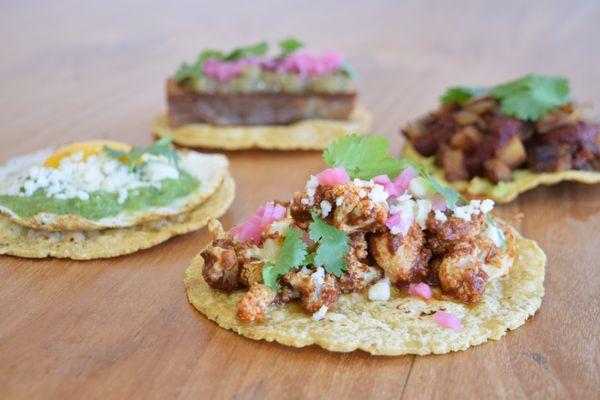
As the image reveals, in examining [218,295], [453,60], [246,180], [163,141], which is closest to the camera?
[218,295]

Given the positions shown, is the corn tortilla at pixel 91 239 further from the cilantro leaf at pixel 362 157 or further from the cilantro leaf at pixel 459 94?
the cilantro leaf at pixel 459 94

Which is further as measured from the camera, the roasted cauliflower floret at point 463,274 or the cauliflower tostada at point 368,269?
the roasted cauliflower floret at point 463,274

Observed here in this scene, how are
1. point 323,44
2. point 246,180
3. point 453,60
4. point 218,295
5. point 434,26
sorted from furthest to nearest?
1. point 434,26
2. point 323,44
3. point 453,60
4. point 246,180
5. point 218,295

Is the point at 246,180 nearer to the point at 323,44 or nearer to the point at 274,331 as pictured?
the point at 274,331

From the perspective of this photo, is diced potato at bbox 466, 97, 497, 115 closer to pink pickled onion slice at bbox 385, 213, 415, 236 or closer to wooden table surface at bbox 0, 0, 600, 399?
wooden table surface at bbox 0, 0, 600, 399

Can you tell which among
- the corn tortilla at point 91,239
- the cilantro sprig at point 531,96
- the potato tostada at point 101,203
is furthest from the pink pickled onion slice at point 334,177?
the cilantro sprig at point 531,96

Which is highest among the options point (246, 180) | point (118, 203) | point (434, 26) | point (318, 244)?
point (318, 244)

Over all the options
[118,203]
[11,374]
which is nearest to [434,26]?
[118,203]
